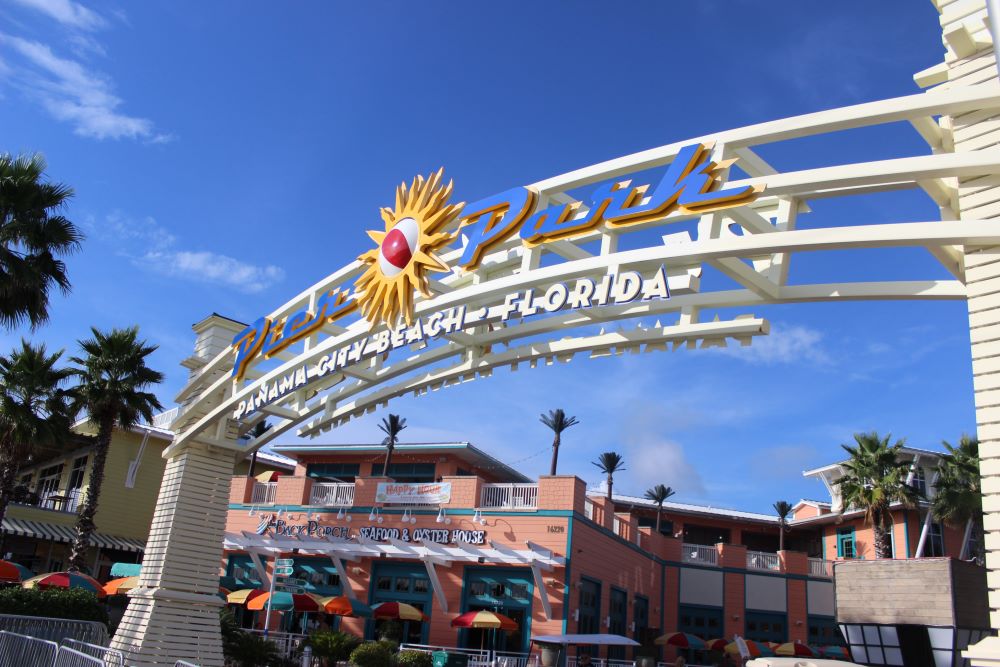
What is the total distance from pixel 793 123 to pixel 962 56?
173 cm

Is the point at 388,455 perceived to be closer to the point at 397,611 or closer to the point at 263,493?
the point at 263,493

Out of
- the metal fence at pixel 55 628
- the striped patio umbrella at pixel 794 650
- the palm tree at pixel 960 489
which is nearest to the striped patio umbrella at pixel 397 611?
the metal fence at pixel 55 628

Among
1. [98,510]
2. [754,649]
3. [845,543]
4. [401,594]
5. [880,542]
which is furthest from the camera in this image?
[845,543]

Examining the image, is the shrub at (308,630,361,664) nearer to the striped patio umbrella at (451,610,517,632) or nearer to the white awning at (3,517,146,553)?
the striped patio umbrella at (451,610,517,632)

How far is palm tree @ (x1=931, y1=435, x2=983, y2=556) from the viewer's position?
35344mm

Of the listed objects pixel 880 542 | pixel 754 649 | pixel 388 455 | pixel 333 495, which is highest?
pixel 388 455

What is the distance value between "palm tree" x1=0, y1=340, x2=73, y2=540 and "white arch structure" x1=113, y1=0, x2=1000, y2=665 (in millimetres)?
14551

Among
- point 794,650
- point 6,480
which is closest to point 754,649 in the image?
point 794,650

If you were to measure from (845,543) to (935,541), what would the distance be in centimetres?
492

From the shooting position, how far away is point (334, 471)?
39656 millimetres

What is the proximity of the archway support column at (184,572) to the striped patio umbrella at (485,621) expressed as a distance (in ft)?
28.8

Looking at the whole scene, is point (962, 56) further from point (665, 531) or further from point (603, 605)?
point (665, 531)

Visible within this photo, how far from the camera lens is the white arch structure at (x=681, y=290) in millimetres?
8180

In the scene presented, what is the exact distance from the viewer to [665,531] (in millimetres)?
48562
